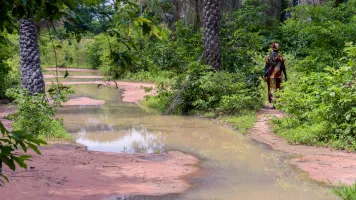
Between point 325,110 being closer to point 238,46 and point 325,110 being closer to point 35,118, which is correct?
point 35,118

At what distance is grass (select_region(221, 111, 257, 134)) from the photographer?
11.3 meters

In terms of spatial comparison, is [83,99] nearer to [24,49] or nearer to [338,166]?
[24,49]

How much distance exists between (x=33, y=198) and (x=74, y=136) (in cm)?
582

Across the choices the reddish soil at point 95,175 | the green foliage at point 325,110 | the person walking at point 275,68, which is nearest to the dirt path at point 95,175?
the reddish soil at point 95,175

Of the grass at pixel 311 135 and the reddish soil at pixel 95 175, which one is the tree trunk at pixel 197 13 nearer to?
the grass at pixel 311 135

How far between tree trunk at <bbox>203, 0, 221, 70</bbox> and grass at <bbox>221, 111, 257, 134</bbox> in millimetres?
2742

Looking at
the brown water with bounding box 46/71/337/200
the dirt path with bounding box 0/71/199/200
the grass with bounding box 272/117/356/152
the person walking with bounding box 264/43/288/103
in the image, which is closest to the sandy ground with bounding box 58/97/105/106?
the brown water with bounding box 46/71/337/200

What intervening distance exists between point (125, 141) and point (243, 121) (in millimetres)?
3308

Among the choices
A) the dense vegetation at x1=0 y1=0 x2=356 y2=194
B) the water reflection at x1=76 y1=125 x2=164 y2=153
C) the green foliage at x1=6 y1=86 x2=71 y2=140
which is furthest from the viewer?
the water reflection at x1=76 y1=125 x2=164 y2=153

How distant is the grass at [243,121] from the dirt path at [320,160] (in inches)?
28.8

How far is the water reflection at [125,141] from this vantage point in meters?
9.93

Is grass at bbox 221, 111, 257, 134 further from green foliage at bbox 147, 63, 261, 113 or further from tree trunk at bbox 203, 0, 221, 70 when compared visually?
tree trunk at bbox 203, 0, 221, 70

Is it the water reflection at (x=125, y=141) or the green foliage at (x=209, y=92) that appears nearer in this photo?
the water reflection at (x=125, y=141)

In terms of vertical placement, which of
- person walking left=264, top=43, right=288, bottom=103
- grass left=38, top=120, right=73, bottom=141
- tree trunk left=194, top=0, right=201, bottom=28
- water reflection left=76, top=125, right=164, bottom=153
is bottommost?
water reflection left=76, top=125, right=164, bottom=153
